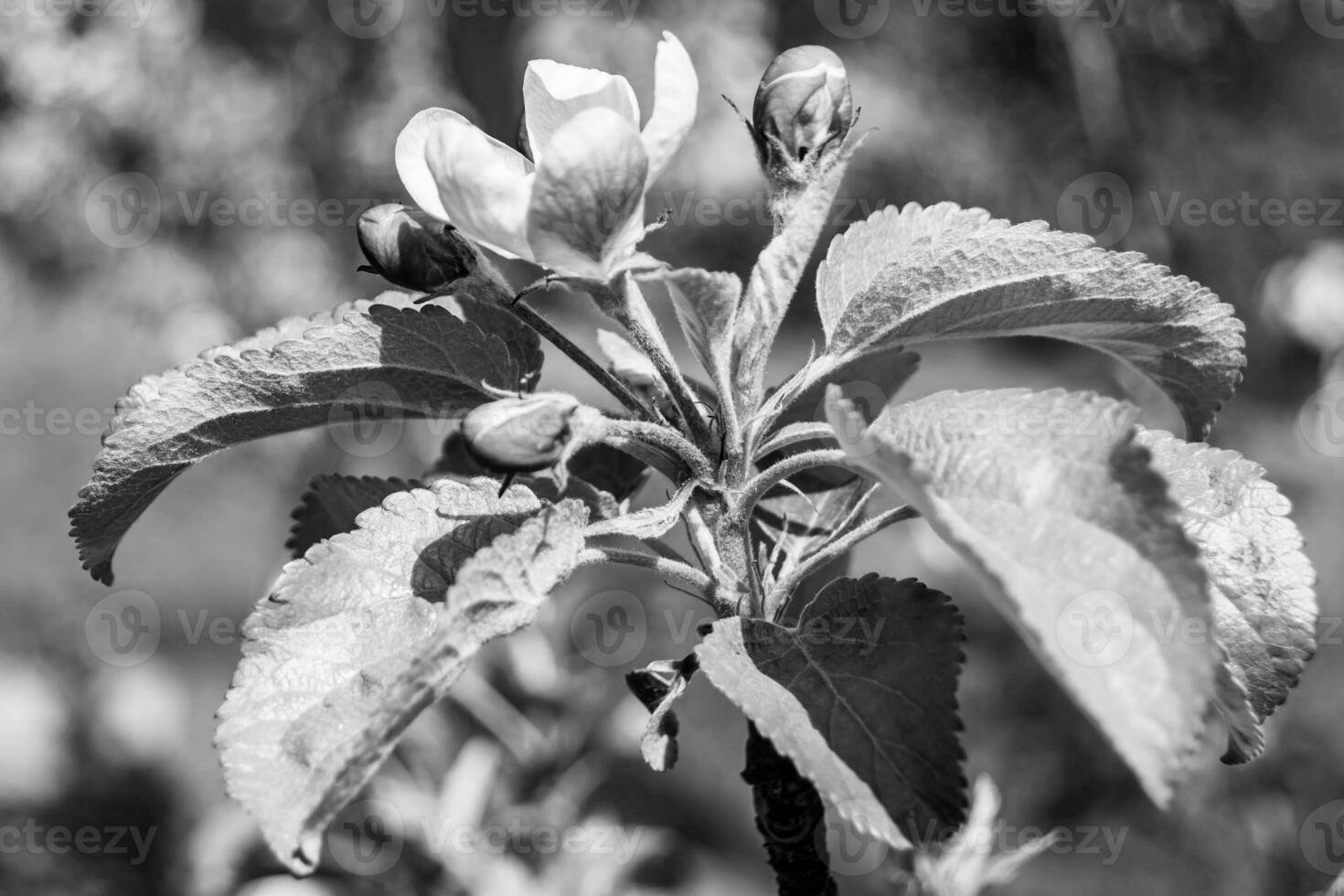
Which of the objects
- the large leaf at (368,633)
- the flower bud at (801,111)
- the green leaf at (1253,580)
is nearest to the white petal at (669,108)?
the flower bud at (801,111)

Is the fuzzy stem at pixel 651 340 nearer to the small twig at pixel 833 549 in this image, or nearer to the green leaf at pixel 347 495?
the small twig at pixel 833 549

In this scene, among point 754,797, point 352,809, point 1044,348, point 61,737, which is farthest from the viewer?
point 1044,348

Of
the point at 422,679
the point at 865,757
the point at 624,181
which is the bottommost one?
the point at 865,757

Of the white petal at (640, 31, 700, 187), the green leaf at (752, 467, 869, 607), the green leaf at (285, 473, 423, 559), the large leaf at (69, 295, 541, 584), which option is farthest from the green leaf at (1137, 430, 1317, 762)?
the green leaf at (285, 473, 423, 559)

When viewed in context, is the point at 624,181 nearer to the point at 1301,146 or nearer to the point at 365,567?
the point at 365,567

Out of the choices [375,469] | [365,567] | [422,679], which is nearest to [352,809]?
[365,567]
